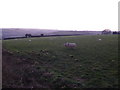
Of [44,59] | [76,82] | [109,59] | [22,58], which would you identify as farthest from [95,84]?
[22,58]

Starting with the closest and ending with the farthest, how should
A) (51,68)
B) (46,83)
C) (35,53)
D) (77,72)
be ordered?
(46,83) → (77,72) → (51,68) → (35,53)

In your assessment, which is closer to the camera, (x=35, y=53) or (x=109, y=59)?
(x=109, y=59)

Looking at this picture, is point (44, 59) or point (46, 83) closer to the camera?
point (46, 83)

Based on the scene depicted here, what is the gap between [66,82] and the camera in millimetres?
24766

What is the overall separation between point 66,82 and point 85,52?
16542mm

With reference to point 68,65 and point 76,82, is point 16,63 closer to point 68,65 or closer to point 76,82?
point 68,65

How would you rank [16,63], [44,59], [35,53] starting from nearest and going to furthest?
[16,63], [44,59], [35,53]

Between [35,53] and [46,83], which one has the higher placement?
[35,53]

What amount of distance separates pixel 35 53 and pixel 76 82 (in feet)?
53.5

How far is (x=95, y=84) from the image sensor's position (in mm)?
23875

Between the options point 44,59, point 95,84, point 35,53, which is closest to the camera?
point 95,84

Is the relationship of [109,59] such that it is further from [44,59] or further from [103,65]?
[44,59]

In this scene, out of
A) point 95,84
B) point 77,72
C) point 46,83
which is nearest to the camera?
point 95,84

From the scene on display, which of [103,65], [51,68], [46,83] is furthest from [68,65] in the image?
Result: [46,83]
